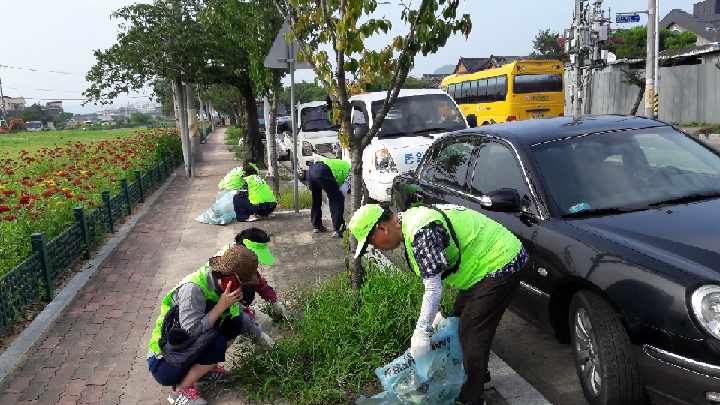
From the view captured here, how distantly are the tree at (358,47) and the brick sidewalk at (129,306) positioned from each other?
183cm

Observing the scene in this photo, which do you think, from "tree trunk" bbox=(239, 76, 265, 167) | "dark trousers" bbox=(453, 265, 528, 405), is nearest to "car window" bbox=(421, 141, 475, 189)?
"dark trousers" bbox=(453, 265, 528, 405)

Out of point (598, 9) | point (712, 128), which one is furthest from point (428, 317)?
point (712, 128)

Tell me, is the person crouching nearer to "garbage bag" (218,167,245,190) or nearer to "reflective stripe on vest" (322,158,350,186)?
"reflective stripe on vest" (322,158,350,186)

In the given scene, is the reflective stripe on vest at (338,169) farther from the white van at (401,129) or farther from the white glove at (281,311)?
the white glove at (281,311)

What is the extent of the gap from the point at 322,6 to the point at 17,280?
361cm

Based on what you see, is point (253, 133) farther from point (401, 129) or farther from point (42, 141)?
point (42, 141)

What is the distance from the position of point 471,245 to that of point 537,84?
21.6 metres

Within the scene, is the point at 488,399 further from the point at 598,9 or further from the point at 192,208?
the point at 598,9

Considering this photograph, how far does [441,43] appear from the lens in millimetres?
4809

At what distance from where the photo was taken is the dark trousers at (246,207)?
30.3 feet

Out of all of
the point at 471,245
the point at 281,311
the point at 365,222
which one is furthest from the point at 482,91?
the point at 365,222

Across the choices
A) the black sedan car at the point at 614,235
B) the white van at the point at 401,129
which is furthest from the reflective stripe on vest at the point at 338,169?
the black sedan car at the point at 614,235

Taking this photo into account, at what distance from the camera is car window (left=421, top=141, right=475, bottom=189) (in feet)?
16.4

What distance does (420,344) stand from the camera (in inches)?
130
